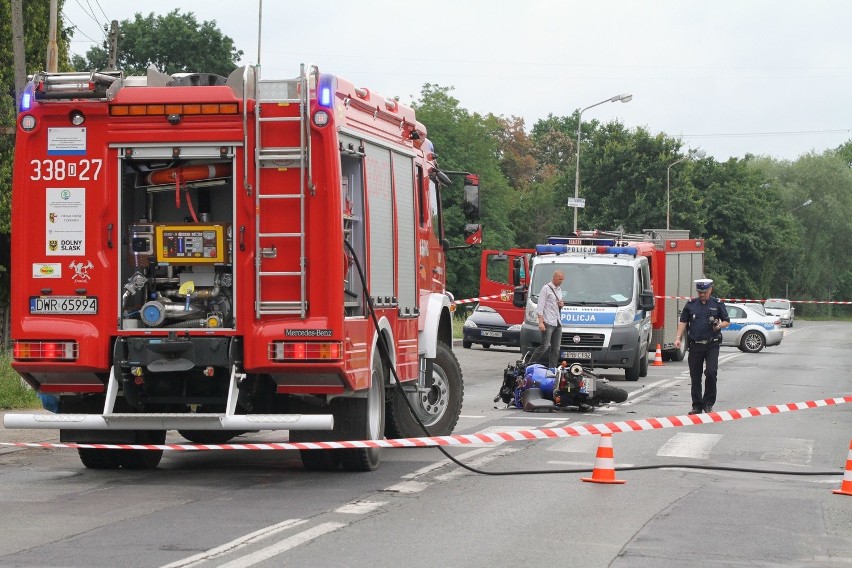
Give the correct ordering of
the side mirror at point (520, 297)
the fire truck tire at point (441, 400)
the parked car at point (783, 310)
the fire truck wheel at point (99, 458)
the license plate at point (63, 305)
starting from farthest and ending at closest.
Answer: the parked car at point (783, 310)
the side mirror at point (520, 297)
the fire truck tire at point (441, 400)
the fire truck wheel at point (99, 458)
the license plate at point (63, 305)

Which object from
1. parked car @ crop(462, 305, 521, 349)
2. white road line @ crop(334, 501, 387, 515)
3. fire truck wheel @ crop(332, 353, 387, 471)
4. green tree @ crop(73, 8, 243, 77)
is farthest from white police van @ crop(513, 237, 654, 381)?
green tree @ crop(73, 8, 243, 77)

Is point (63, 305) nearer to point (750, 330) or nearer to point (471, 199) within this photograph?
point (471, 199)

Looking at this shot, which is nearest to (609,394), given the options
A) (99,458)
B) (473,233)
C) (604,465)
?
(473,233)

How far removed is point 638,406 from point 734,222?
7032cm

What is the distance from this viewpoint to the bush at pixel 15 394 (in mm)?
17312

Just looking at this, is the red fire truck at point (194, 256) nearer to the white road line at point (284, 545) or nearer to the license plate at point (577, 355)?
the white road line at point (284, 545)

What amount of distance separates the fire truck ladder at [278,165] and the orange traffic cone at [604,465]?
8.76 ft

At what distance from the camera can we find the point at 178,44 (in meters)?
68.4

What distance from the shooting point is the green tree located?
224ft

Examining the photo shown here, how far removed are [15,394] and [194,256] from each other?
771cm

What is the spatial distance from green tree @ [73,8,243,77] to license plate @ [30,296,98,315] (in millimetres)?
58288

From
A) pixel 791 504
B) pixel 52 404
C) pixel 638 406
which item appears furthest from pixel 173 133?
pixel 638 406

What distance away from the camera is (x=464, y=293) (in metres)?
71.8

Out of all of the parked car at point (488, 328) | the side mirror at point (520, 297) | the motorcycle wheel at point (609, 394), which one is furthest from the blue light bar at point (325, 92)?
the parked car at point (488, 328)
